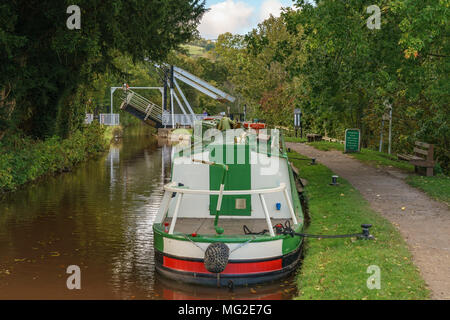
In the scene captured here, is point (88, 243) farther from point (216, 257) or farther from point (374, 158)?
point (374, 158)

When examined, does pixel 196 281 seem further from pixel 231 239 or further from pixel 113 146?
pixel 113 146

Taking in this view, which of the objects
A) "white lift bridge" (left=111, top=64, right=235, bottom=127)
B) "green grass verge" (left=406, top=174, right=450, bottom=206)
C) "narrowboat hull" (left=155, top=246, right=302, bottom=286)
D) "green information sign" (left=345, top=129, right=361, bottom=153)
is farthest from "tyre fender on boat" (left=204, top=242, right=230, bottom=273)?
"white lift bridge" (left=111, top=64, right=235, bottom=127)

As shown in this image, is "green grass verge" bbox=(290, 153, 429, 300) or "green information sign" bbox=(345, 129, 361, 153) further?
"green information sign" bbox=(345, 129, 361, 153)

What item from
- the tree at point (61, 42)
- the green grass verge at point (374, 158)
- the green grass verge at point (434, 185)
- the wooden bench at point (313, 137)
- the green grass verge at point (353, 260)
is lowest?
the green grass verge at point (353, 260)

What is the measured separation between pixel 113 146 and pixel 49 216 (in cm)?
2755

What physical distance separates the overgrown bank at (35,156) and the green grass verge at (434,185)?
13.6 meters

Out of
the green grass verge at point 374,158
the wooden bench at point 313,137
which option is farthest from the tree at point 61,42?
the wooden bench at point 313,137

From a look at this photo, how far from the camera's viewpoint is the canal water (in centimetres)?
1091

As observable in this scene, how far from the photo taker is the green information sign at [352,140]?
96.8 feet

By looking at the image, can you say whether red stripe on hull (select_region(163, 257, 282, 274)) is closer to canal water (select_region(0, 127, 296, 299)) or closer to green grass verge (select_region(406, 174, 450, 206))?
canal water (select_region(0, 127, 296, 299))

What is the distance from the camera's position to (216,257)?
1055 cm

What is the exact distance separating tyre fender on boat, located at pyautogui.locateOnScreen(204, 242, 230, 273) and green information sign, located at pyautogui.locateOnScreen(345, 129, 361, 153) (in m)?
19.9

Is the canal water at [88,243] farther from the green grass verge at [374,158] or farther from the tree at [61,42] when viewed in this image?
the green grass verge at [374,158]

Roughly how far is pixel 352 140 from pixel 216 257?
806 inches
